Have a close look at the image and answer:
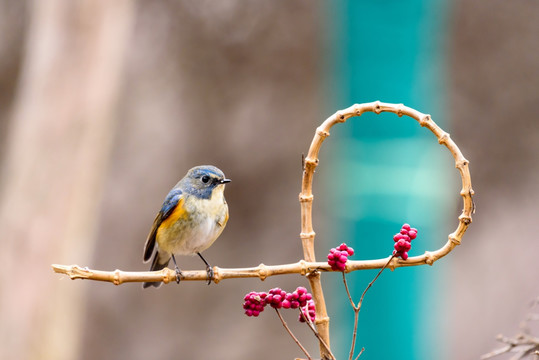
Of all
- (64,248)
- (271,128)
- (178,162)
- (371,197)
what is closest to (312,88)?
(271,128)

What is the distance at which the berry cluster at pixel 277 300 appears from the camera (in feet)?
5.49

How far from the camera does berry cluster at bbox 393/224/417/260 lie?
1692 millimetres

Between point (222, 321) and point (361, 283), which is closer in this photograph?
point (361, 283)

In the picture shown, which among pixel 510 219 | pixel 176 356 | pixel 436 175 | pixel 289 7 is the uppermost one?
pixel 289 7

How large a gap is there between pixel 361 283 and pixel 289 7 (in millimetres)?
6250

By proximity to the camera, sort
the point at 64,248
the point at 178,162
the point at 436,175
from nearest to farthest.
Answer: the point at 436,175 → the point at 64,248 → the point at 178,162

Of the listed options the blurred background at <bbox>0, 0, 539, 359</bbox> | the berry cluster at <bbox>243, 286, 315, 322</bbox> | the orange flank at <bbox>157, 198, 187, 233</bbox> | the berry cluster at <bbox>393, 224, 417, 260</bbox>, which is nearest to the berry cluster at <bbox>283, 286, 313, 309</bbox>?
the berry cluster at <bbox>243, 286, 315, 322</bbox>

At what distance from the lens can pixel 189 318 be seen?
9359mm

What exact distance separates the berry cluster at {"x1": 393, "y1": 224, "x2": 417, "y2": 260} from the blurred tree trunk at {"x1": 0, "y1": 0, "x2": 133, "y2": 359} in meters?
4.27

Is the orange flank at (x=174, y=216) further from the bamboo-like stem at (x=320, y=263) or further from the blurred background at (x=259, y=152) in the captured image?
the blurred background at (x=259, y=152)

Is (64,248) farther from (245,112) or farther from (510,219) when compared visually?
(510,219)

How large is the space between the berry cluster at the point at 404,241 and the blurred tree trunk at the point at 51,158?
168 inches

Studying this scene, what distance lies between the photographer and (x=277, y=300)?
5.51ft

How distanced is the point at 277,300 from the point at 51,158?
4.23m
